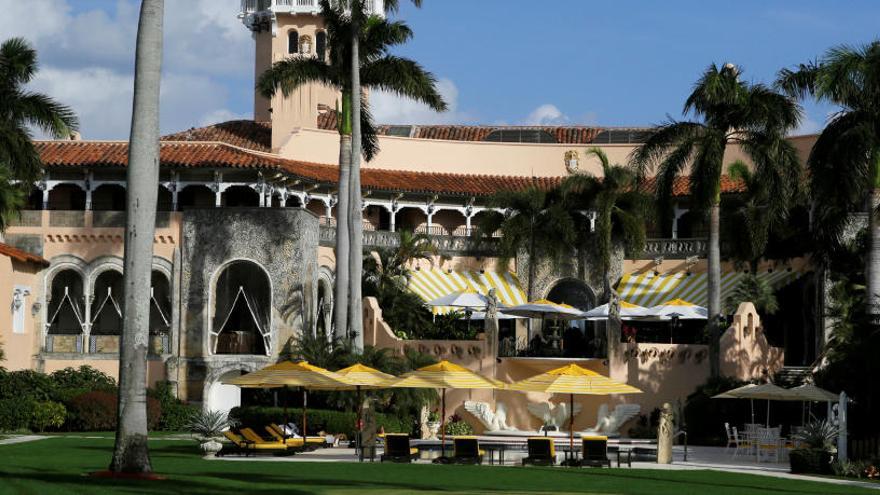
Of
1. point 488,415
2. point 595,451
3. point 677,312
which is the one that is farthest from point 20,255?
point 595,451

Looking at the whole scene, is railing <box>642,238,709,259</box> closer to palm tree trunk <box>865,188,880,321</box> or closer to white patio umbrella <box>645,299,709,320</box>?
white patio umbrella <box>645,299,709,320</box>

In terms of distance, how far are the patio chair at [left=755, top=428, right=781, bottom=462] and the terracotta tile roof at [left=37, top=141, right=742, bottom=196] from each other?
23.2 metres

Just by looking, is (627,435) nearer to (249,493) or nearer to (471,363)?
(471,363)

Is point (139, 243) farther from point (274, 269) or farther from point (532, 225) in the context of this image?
point (532, 225)

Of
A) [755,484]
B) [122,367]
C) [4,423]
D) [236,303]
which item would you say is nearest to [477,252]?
[236,303]

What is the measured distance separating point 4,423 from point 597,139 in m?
35.8

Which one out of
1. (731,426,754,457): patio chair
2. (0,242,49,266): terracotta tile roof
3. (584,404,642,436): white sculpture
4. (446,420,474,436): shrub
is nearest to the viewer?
(731,426,754,457): patio chair

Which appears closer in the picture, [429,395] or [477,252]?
[429,395]

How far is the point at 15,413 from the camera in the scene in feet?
156

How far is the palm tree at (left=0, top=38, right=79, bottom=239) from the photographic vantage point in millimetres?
48406

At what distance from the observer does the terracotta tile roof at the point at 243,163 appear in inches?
2274

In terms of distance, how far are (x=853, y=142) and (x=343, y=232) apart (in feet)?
59.1

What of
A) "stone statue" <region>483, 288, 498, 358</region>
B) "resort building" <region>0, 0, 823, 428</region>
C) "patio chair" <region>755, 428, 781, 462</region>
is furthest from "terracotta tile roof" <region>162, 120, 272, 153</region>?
"patio chair" <region>755, 428, 781, 462</region>

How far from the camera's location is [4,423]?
47250 millimetres
